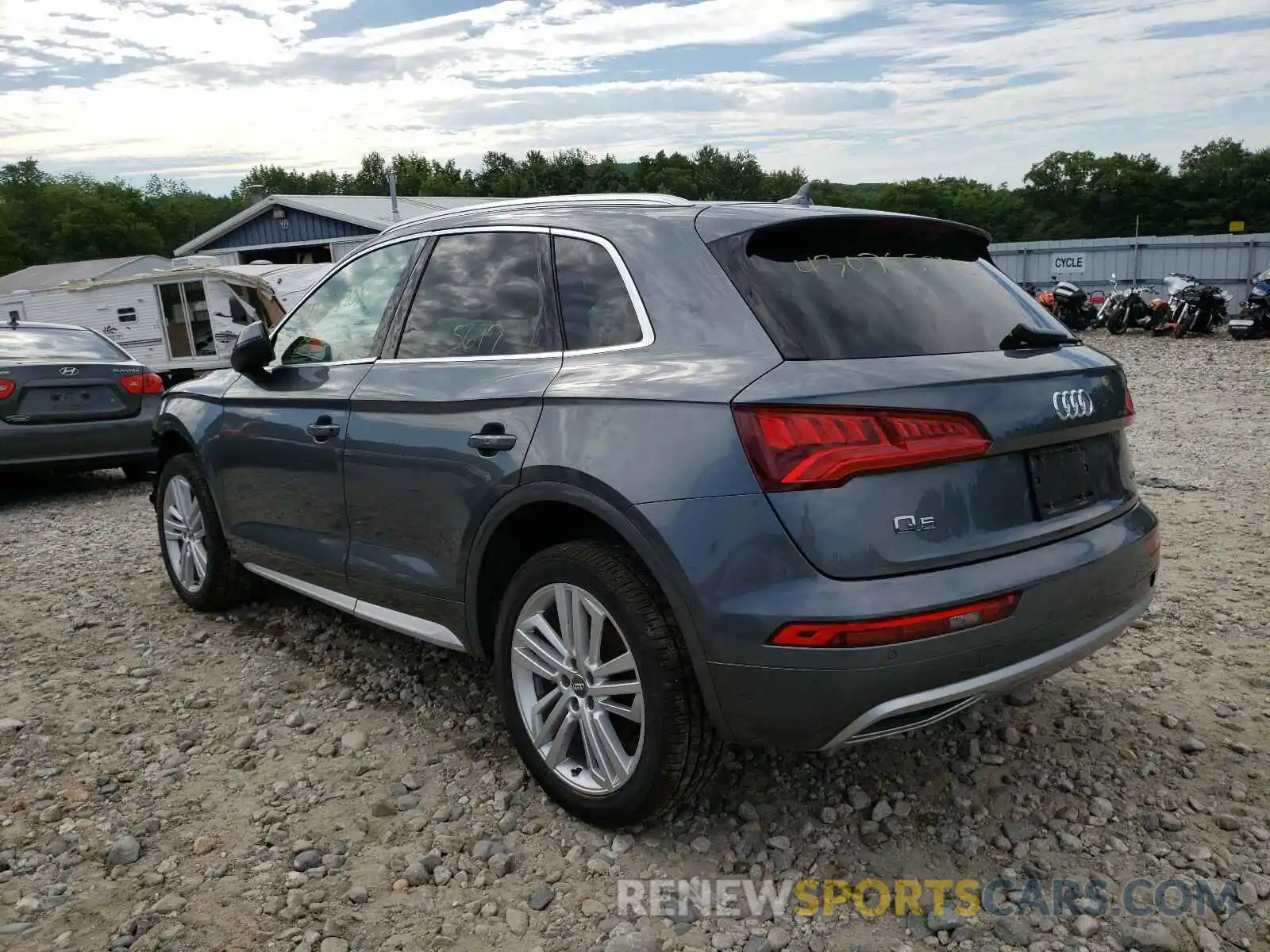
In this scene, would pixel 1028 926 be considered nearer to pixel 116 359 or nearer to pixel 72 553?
pixel 72 553

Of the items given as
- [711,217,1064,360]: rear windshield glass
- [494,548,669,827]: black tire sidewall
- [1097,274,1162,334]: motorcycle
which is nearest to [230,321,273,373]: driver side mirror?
[494,548,669,827]: black tire sidewall

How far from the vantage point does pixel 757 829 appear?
2.89m

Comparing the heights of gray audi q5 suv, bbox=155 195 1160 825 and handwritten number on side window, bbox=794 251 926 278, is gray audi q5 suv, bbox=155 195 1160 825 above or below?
below

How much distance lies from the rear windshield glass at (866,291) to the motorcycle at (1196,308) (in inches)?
746

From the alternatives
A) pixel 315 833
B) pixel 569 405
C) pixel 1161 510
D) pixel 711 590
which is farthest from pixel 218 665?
pixel 1161 510

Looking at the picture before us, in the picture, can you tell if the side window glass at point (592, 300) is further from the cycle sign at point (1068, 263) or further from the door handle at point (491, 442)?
the cycle sign at point (1068, 263)

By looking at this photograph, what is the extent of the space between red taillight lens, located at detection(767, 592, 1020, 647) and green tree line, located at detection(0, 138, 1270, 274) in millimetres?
56659

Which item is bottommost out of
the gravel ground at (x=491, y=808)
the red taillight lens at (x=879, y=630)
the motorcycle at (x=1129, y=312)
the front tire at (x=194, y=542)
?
the motorcycle at (x=1129, y=312)

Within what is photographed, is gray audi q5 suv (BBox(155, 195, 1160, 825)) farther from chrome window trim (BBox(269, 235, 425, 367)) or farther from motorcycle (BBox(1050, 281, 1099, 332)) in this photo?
motorcycle (BBox(1050, 281, 1099, 332))

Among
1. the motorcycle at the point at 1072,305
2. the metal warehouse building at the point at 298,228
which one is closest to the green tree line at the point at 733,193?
the metal warehouse building at the point at 298,228

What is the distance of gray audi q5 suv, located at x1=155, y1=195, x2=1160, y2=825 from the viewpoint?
7.68 ft

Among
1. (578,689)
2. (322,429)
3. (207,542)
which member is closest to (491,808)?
(578,689)

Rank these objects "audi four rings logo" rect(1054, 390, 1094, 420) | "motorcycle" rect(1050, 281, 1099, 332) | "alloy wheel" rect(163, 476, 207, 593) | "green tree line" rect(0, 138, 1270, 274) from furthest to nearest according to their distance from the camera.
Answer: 1. "green tree line" rect(0, 138, 1270, 274)
2. "motorcycle" rect(1050, 281, 1099, 332)
3. "alloy wheel" rect(163, 476, 207, 593)
4. "audi four rings logo" rect(1054, 390, 1094, 420)

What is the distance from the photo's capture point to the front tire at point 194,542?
4.74 metres
